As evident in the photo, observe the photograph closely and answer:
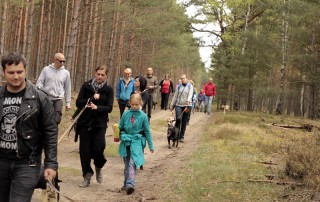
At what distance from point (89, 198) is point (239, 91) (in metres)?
26.0

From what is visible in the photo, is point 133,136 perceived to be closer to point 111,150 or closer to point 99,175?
point 99,175

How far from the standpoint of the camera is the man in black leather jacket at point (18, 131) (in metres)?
3.69

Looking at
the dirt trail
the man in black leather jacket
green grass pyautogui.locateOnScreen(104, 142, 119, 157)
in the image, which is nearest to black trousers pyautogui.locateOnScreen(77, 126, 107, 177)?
the dirt trail

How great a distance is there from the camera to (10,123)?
3.74 metres

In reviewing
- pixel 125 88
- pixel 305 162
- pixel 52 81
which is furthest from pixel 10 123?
pixel 125 88

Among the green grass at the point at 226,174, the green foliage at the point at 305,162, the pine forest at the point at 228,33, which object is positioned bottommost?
the green grass at the point at 226,174

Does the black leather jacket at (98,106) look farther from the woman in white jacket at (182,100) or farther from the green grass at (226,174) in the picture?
the woman in white jacket at (182,100)

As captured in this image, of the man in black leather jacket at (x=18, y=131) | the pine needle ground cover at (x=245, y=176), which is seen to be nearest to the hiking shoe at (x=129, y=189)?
the pine needle ground cover at (x=245, y=176)

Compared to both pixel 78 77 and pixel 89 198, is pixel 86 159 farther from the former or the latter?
pixel 78 77

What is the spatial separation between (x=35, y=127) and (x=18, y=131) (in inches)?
7.3

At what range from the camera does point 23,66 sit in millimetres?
3730

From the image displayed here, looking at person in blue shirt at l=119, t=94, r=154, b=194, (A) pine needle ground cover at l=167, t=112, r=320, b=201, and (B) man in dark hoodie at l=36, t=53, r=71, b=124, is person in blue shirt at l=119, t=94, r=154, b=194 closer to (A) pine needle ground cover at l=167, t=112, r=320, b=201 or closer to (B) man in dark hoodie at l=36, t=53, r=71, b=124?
(A) pine needle ground cover at l=167, t=112, r=320, b=201

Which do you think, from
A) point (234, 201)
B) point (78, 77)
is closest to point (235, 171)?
point (234, 201)

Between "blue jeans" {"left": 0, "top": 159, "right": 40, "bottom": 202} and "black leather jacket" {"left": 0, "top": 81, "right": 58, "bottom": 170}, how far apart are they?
11 cm
